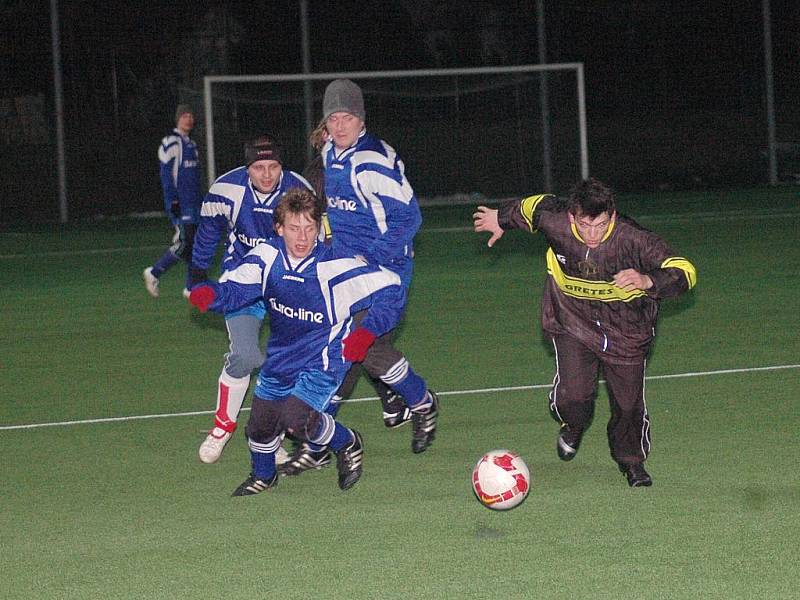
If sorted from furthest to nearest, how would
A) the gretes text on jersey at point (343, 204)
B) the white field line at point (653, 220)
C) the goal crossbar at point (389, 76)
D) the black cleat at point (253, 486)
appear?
the goal crossbar at point (389, 76) → the white field line at point (653, 220) → the gretes text on jersey at point (343, 204) → the black cleat at point (253, 486)

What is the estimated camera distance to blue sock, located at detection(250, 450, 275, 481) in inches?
253

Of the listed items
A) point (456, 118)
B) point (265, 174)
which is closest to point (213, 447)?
point (265, 174)

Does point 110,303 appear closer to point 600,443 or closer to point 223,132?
point 600,443

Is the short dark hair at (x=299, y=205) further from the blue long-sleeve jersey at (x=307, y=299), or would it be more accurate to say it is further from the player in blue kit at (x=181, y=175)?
the player in blue kit at (x=181, y=175)

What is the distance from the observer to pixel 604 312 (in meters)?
6.55

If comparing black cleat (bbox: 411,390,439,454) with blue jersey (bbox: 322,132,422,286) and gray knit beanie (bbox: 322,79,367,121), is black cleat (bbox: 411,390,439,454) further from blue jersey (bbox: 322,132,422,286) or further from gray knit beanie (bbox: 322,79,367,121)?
gray knit beanie (bbox: 322,79,367,121)

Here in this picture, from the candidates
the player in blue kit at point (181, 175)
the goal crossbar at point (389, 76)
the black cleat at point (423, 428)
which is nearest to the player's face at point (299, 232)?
the black cleat at point (423, 428)

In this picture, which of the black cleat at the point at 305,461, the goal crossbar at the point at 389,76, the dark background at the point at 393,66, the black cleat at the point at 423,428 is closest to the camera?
the black cleat at the point at 305,461

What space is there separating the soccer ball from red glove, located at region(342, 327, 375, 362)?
712mm

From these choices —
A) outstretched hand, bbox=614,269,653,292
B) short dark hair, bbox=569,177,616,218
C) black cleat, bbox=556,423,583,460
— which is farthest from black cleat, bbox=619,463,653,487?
short dark hair, bbox=569,177,616,218

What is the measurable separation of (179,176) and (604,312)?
9694 mm

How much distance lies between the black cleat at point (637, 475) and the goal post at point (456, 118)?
713 inches

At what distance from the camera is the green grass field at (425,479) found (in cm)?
518

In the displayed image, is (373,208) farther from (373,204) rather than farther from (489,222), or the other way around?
(489,222)
